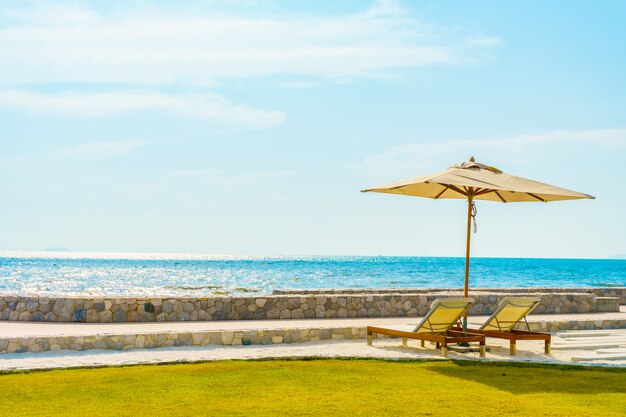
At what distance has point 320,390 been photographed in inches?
301

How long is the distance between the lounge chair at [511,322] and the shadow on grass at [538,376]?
99 centimetres

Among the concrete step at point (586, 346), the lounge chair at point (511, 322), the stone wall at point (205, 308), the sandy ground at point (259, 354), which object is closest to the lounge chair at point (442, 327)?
the sandy ground at point (259, 354)

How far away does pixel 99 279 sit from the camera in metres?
60.2

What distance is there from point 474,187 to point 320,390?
4.05 meters

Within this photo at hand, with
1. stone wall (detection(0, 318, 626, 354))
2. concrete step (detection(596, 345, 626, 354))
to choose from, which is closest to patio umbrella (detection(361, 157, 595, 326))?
concrete step (detection(596, 345, 626, 354))

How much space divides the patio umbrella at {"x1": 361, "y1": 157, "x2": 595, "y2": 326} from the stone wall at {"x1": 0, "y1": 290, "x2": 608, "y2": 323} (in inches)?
137

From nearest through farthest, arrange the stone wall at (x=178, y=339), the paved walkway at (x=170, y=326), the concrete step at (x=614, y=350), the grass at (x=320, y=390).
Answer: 1. the grass at (x=320, y=390)
2. the stone wall at (x=178, y=339)
3. the concrete step at (x=614, y=350)
4. the paved walkway at (x=170, y=326)

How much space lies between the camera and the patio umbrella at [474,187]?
9953 millimetres

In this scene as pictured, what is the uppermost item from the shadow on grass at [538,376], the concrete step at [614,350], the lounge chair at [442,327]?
the lounge chair at [442,327]

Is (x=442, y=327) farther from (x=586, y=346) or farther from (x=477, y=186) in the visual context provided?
(x=586, y=346)

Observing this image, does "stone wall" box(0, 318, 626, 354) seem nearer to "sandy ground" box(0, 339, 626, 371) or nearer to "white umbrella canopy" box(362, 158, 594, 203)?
"sandy ground" box(0, 339, 626, 371)

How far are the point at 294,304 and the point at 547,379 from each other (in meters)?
6.41

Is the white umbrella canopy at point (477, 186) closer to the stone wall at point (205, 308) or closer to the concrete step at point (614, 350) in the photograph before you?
the concrete step at point (614, 350)

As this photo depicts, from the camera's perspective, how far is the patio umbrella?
9953 millimetres
